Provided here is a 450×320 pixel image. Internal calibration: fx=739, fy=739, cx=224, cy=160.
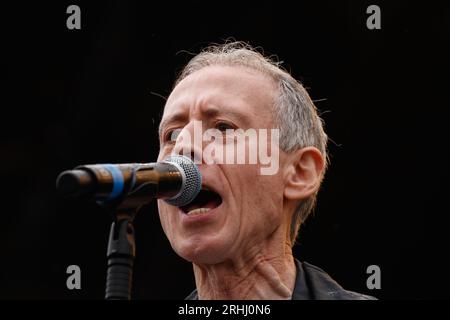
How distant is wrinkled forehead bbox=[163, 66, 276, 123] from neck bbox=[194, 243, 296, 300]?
52 centimetres

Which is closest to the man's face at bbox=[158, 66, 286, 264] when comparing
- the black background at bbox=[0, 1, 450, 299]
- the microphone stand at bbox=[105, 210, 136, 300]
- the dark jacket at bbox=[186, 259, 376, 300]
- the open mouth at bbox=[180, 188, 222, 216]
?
the open mouth at bbox=[180, 188, 222, 216]

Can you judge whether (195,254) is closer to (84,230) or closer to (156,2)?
(156,2)

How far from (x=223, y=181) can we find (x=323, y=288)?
54cm

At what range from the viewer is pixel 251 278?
262cm

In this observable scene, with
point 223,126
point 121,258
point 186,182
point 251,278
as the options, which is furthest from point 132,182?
point 251,278

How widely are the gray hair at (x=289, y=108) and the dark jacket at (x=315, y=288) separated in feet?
0.62

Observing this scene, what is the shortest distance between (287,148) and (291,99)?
0.67 ft

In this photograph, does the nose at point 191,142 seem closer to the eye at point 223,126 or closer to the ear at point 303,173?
the eye at point 223,126

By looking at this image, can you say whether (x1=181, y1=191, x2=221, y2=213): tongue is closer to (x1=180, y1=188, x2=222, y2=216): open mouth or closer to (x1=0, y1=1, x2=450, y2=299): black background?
(x1=180, y1=188, x2=222, y2=216): open mouth

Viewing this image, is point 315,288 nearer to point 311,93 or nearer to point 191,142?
point 191,142

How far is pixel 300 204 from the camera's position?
280 cm

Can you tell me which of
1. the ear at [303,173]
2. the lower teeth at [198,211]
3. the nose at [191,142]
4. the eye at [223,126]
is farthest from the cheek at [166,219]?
the ear at [303,173]

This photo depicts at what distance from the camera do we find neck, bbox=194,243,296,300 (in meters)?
2.60

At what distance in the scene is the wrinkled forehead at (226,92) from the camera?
2.60 m
